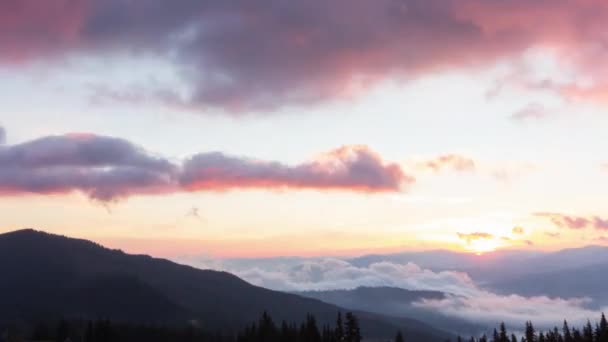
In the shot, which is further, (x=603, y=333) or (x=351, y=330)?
(x=603, y=333)

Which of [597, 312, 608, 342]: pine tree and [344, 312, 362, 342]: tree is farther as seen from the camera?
[597, 312, 608, 342]: pine tree

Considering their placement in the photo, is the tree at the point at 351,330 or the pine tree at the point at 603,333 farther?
the pine tree at the point at 603,333

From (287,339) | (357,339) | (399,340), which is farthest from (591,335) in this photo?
(287,339)

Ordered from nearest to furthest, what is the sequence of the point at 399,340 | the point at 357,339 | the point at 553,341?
the point at 357,339 < the point at 399,340 < the point at 553,341

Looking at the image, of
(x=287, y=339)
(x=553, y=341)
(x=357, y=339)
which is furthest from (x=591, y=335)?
(x=287, y=339)

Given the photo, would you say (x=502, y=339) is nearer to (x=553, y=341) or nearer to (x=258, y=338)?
(x=553, y=341)

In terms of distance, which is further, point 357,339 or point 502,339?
point 502,339

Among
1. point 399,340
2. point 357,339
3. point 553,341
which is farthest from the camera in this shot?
point 553,341

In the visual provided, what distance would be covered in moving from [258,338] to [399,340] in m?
43.2

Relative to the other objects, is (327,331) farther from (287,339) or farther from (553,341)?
(553,341)

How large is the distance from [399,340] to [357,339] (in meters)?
23.8

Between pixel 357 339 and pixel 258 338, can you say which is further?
pixel 258 338

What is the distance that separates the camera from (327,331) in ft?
616

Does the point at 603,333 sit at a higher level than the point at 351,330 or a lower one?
higher
